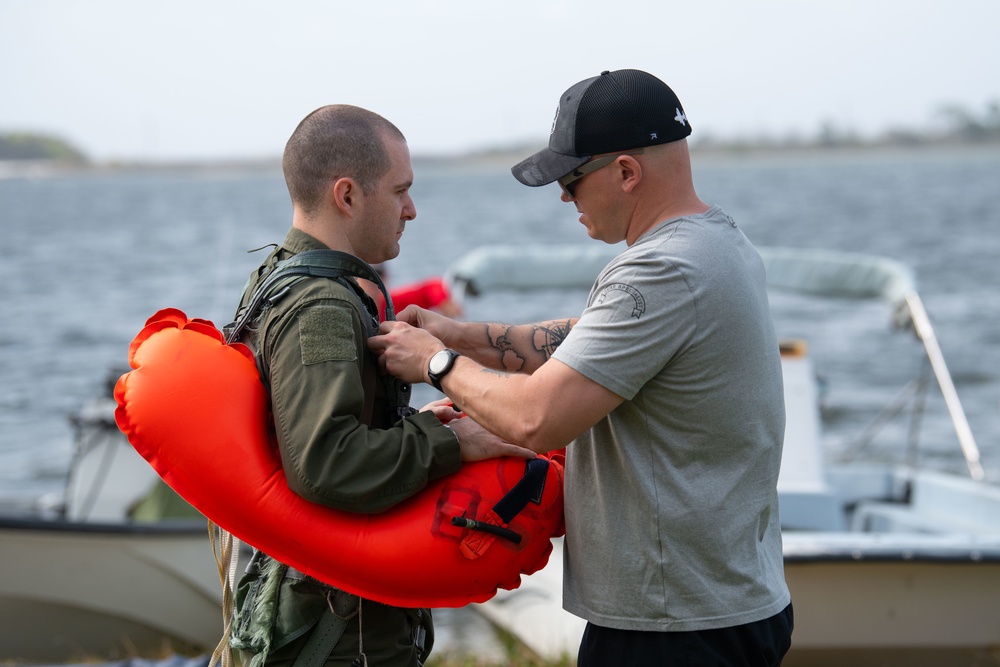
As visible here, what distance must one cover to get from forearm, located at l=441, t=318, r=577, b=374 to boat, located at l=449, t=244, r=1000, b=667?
2655 mm

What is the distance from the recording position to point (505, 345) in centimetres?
312

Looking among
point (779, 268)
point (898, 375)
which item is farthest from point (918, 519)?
point (898, 375)

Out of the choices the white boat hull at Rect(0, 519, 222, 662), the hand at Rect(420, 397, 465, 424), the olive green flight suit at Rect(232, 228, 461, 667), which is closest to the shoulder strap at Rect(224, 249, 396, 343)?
the olive green flight suit at Rect(232, 228, 461, 667)

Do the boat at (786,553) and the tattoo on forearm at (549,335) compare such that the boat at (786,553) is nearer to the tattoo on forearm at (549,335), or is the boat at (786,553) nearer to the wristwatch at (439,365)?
the tattoo on forearm at (549,335)

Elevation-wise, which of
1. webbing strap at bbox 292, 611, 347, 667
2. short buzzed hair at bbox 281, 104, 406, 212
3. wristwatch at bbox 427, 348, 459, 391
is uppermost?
short buzzed hair at bbox 281, 104, 406, 212

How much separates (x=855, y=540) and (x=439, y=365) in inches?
143

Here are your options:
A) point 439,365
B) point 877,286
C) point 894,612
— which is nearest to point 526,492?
point 439,365

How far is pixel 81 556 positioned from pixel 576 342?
5.55m

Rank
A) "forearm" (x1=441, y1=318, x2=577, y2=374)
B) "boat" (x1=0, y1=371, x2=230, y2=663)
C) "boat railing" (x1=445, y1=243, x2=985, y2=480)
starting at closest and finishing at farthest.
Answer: "forearm" (x1=441, y1=318, x2=577, y2=374)
"boat" (x1=0, y1=371, x2=230, y2=663)
"boat railing" (x1=445, y1=243, x2=985, y2=480)

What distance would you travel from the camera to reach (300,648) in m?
2.62

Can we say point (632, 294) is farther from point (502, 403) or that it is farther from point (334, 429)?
point (334, 429)

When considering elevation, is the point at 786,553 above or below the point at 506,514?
below

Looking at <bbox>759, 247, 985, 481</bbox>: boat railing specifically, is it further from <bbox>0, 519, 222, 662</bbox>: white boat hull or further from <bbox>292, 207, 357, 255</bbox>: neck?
<bbox>292, 207, 357, 255</bbox>: neck

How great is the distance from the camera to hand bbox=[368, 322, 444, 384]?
8.29ft
